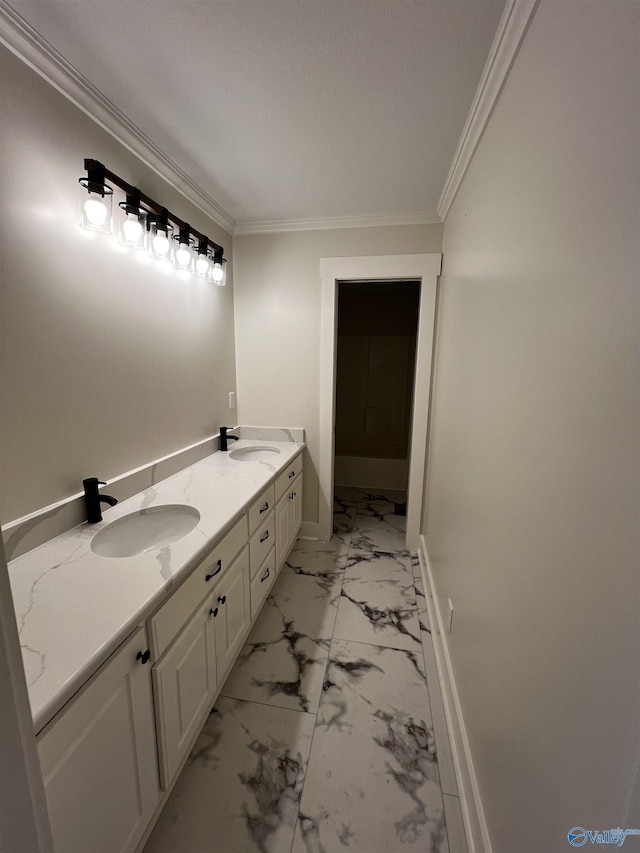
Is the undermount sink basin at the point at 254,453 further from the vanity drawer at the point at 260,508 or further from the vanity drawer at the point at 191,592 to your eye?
the vanity drawer at the point at 191,592

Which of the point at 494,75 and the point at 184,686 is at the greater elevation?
the point at 494,75

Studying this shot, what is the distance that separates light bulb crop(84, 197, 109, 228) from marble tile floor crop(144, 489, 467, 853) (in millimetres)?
1987

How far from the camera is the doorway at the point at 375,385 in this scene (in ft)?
12.3

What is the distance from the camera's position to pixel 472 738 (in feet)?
3.80

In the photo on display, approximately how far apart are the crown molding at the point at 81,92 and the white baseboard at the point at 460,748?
2.63m

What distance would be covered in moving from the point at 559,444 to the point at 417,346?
6.10ft

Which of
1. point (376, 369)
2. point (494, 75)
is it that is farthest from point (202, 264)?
point (376, 369)

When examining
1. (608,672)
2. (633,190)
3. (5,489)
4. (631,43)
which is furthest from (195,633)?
(631,43)

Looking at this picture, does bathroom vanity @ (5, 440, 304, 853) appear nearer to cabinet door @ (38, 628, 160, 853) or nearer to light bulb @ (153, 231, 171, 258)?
cabinet door @ (38, 628, 160, 853)

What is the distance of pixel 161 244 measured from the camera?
5.43 ft

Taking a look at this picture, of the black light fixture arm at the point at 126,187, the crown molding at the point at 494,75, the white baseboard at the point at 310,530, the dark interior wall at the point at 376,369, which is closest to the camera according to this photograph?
the crown molding at the point at 494,75

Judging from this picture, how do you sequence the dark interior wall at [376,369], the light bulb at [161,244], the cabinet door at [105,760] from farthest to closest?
the dark interior wall at [376,369], the light bulb at [161,244], the cabinet door at [105,760]

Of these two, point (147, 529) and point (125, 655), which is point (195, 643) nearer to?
point (125, 655)

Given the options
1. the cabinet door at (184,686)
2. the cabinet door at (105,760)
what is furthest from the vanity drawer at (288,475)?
the cabinet door at (105,760)
